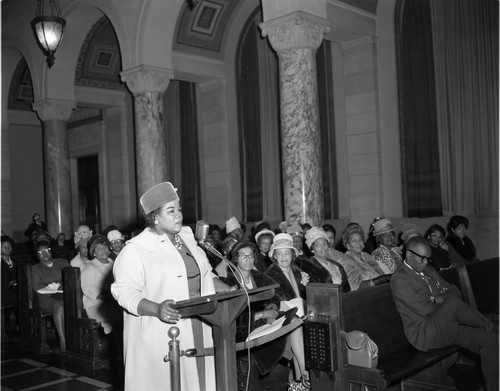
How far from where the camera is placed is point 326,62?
11273mm

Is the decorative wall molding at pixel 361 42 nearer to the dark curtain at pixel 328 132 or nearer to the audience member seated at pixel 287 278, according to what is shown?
the dark curtain at pixel 328 132

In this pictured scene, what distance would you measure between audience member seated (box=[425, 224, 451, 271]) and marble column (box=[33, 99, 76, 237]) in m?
8.86

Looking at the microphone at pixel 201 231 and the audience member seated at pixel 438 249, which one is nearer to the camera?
the microphone at pixel 201 231

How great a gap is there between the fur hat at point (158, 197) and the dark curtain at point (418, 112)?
26.3 feet

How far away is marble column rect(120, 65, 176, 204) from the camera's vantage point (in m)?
10.5

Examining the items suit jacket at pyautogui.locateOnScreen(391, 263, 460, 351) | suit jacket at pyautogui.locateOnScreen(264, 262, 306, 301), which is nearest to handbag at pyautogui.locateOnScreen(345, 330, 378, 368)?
suit jacket at pyautogui.locateOnScreen(391, 263, 460, 351)

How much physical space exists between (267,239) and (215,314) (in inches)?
170

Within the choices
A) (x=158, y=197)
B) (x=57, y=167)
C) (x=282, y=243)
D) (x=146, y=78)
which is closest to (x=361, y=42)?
(x=146, y=78)

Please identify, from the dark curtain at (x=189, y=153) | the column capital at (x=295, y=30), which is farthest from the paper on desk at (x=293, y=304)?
the dark curtain at (x=189, y=153)

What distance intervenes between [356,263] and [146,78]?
6.11 metres

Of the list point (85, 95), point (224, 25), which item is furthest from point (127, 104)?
point (224, 25)

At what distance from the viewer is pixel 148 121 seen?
10633 millimetres

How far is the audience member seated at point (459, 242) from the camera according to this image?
7945 millimetres

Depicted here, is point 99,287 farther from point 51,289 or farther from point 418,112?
point 418,112
